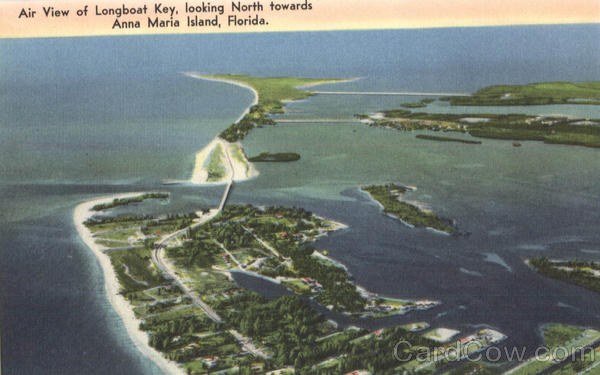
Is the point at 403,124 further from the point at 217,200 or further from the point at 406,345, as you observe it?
the point at 406,345

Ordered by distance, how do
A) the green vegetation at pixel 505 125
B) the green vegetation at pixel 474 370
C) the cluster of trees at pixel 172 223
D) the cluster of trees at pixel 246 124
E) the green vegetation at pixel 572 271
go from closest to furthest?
the green vegetation at pixel 474 370 < the green vegetation at pixel 572 271 < the cluster of trees at pixel 172 223 < the green vegetation at pixel 505 125 < the cluster of trees at pixel 246 124

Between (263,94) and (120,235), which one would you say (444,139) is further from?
(120,235)

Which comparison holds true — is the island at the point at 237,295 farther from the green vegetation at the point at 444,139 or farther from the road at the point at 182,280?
the green vegetation at the point at 444,139

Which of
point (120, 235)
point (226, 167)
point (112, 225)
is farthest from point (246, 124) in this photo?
point (120, 235)

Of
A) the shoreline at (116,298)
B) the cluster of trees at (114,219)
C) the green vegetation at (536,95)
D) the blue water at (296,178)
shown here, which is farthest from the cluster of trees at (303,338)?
the green vegetation at (536,95)

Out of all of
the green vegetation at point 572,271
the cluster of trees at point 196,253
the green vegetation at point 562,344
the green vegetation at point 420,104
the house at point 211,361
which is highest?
the green vegetation at point 420,104

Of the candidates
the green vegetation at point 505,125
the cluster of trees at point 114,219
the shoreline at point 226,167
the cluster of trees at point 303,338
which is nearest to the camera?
the cluster of trees at point 303,338

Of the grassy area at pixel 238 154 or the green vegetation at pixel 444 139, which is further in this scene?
the green vegetation at pixel 444 139
